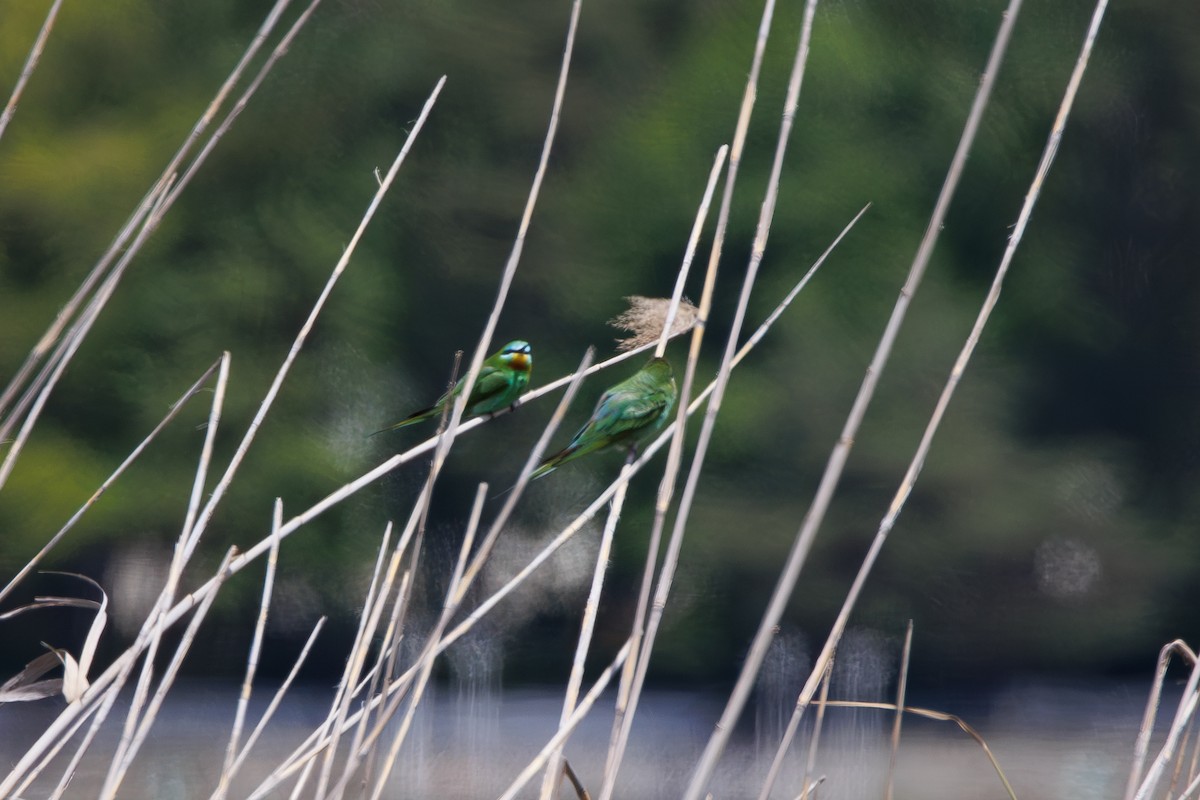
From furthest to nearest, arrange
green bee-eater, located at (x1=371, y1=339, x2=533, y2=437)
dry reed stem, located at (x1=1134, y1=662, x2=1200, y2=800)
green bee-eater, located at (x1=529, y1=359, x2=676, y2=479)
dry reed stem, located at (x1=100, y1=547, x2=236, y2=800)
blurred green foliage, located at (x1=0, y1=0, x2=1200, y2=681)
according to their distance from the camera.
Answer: blurred green foliage, located at (x1=0, y1=0, x2=1200, y2=681) < green bee-eater, located at (x1=371, y1=339, x2=533, y2=437) < green bee-eater, located at (x1=529, y1=359, x2=676, y2=479) < dry reed stem, located at (x1=1134, y1=662, x2=1200, y2=800) < dry reed stem, located at (x1=100, y1=547, x2=236, y2=800)

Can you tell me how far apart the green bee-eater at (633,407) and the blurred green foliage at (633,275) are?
2.59 metres

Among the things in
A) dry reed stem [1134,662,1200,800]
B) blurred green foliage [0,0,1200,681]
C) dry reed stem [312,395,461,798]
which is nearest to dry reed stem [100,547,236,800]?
dry reed stem [312,395,461,798]

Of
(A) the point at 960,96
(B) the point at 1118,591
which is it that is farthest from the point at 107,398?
(B) the point at 1118,591

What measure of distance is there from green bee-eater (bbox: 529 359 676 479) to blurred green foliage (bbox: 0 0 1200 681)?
102 inches

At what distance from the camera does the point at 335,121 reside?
16.0 feet

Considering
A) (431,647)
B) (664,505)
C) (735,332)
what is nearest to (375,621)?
(431,647)

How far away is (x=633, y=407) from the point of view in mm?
2008

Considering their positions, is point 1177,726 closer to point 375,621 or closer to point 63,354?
point 375,621

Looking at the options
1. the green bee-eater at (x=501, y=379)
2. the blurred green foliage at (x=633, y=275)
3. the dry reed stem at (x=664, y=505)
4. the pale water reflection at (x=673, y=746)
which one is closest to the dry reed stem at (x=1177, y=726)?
the dry reed stem at (x=664, y=505)

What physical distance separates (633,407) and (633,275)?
279 cm

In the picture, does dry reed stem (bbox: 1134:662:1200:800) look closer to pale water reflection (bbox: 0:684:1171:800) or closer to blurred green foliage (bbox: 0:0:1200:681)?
blurred green foliage (bbox: 0:0:1200:681)

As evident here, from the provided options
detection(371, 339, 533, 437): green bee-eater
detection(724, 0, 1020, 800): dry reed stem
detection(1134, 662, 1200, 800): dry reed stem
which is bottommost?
detection(1134, 662, 1200, 800): dry reed stem

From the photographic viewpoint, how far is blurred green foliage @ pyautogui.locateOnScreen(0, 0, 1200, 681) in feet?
15.2

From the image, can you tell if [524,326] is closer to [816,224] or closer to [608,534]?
[816,224]
